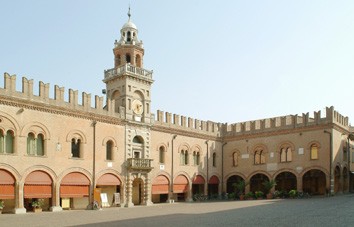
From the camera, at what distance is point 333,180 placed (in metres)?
31.8

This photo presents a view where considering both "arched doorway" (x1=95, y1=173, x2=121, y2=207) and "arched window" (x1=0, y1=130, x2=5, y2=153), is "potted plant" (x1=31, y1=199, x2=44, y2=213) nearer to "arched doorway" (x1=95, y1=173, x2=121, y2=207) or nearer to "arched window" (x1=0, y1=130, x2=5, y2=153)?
"arched window" (x1=0, y1=130, x2=5, y2=153)

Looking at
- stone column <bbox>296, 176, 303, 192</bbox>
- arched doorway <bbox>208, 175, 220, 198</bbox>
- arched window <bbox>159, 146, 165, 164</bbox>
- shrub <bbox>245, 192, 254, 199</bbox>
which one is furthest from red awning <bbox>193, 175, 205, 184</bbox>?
stone column <bbox>296, 176, 303, 192</bbox>

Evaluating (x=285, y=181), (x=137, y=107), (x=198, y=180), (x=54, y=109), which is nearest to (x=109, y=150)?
(x=137, y=107)

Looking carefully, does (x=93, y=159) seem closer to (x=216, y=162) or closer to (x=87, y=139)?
(x=87, y=139)

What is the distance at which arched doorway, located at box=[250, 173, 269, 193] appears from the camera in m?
36.8

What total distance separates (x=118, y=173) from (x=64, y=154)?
4795 millimetres

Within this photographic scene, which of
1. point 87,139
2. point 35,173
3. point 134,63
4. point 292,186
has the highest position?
point 134,63

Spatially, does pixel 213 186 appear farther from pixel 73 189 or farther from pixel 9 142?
pixel 9 142

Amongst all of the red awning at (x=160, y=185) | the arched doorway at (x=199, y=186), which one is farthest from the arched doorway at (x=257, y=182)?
the red awning at (x=160, y=185)

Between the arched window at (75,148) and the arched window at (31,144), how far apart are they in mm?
2840

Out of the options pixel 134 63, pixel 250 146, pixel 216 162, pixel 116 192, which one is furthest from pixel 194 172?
pixel 134 63

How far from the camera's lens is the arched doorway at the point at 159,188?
31656 mm

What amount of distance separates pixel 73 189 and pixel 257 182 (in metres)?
18.6

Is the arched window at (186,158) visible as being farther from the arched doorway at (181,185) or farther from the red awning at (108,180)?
the red awning at (108,180)
